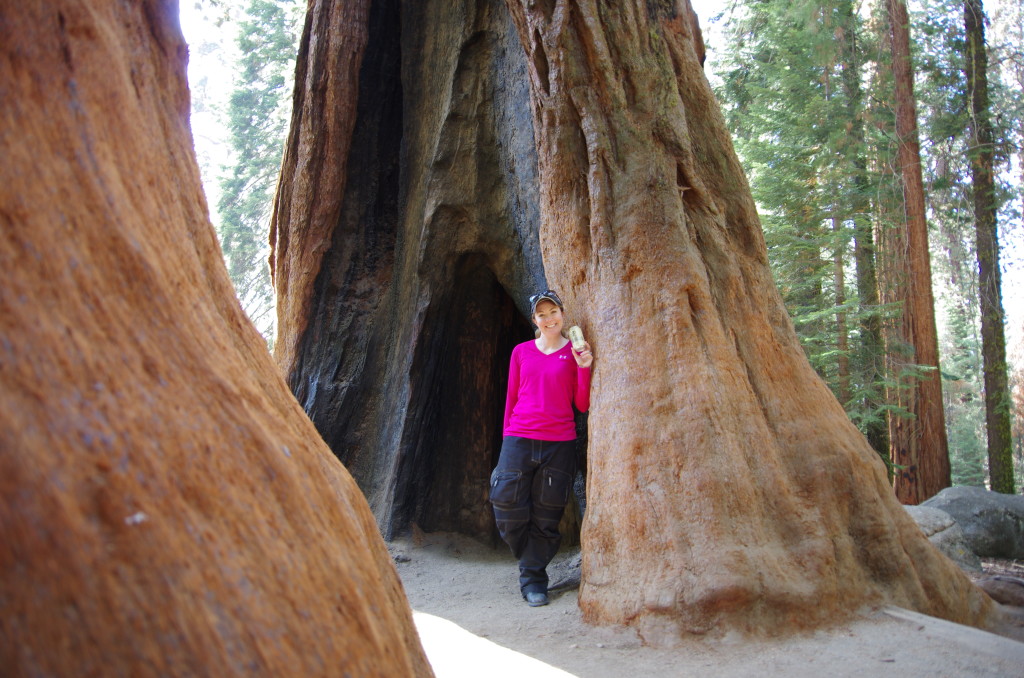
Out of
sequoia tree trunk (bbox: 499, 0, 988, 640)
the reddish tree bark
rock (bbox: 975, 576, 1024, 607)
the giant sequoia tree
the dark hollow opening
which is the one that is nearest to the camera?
sequoia tree trunk (bbox: 499, 0, 988, 640)

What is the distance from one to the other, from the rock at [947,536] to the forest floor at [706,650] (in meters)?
2.60

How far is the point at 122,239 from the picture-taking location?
1688 millimetres

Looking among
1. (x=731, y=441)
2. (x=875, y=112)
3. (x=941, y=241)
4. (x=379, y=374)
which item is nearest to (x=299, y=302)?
(x=379, y=374)

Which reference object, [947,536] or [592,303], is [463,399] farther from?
[947,536]

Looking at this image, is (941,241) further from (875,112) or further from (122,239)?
(122,239)

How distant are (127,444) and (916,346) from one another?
11.4m

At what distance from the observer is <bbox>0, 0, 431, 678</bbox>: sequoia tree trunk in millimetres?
1229

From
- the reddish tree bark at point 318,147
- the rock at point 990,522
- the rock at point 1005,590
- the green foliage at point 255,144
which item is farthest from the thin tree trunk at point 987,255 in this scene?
the green foliage at point 255,144

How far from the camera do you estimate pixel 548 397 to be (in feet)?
16.0

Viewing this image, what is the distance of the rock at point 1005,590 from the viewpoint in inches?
203

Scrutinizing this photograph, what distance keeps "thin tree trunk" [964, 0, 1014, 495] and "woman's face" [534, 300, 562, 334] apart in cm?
991

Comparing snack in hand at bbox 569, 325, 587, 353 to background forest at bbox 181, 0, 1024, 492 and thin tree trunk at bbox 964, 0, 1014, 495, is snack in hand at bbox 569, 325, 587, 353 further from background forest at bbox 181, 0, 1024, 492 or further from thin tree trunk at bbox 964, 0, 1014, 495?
thin tree trunk at bbox 964, 0, 1014, 495

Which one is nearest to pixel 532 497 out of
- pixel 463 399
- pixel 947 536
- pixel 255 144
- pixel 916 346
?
pixel 463 399

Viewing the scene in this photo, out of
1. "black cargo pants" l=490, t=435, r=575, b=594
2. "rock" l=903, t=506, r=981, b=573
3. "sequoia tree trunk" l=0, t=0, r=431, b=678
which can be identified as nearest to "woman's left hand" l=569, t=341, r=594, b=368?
"black cargo pants" l=490, t=435, r=575, b=594
